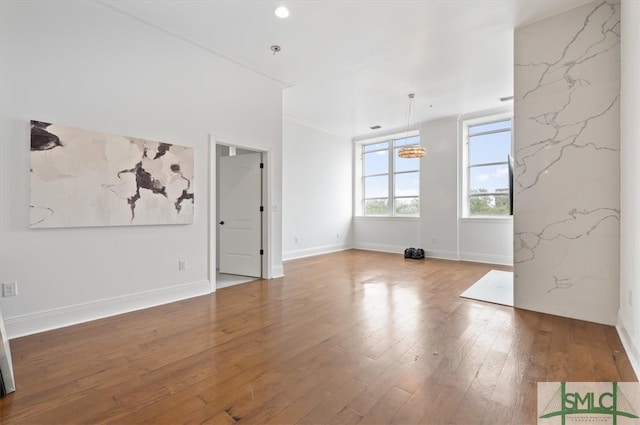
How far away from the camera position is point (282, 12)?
3309mm

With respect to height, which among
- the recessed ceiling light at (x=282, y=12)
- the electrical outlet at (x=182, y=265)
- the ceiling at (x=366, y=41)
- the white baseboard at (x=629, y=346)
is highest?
the ceiling at (x=366, y=41)

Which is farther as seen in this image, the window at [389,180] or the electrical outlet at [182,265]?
the window at [389,180]

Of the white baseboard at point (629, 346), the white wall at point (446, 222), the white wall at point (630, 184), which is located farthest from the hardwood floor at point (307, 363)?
the white wall at point (446, 222)

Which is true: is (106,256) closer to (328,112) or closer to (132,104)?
(132,104)

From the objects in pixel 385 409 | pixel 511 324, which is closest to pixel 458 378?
pixel 385 409

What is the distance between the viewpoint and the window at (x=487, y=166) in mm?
6539

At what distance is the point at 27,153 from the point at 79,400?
7.24 ft

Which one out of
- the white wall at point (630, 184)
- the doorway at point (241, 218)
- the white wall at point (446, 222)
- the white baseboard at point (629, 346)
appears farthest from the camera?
the white wall at point (446, 222)

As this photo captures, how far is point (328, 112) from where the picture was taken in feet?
22.2

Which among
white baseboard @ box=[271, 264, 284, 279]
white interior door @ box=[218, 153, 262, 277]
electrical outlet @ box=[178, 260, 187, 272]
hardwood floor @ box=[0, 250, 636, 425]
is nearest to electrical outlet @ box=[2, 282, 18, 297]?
hardwood floor @ box=[0, 250, 636, 425]

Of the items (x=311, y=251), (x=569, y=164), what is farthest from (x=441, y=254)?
(x=569, y=164)

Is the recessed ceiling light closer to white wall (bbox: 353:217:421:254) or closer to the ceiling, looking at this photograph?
the ceiling

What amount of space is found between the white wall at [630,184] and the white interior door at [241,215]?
14.0 ft

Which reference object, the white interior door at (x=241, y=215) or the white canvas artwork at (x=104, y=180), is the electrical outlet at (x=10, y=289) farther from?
the white interior door at (x=241, y=215)
